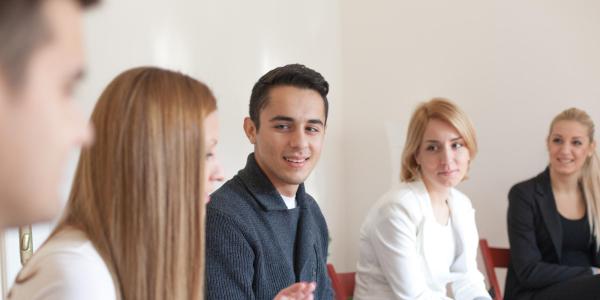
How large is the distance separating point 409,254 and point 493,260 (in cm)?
105

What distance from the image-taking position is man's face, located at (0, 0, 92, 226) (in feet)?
1.40

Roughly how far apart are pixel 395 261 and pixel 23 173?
198 centimetres

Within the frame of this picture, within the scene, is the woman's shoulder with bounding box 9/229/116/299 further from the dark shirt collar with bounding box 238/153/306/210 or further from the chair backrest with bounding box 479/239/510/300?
the chair backrest with bounding box 479/239/510/300

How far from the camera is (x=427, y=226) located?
243cm

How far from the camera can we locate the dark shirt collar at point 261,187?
181 cm

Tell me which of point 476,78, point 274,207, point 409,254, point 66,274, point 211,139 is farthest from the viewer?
point 476,78

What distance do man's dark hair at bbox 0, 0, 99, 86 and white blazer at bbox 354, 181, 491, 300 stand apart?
199cm

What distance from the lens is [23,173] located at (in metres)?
0.43

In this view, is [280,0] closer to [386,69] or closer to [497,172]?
[386,69]

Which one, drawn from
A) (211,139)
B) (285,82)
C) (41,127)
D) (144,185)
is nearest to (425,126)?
(285,82)

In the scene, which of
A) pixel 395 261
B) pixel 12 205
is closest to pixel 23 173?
pixel 12 205

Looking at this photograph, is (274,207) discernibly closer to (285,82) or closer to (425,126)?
(285,82)

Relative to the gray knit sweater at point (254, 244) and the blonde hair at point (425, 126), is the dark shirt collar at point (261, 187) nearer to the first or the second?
the gray knit sweater at point (254, 244)

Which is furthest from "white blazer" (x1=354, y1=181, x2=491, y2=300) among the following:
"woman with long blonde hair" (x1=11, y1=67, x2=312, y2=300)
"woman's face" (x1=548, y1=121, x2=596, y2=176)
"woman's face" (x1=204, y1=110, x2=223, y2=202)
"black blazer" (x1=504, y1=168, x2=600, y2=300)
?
"woman with long blonde hair" (x1=11, y1=67, x2=312, y2=300)
